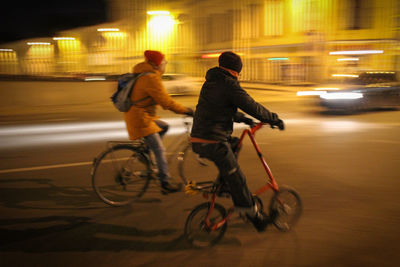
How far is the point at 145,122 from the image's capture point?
15.8 ft

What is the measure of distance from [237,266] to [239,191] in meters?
0.66

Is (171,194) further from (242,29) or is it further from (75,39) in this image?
(242,29)

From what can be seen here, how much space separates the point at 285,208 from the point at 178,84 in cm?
1699

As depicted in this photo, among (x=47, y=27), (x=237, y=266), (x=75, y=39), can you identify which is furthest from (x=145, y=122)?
(x=47, y=27)

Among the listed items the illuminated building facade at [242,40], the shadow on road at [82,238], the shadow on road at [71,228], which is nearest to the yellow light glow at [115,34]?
the illuminated building facade at [242,40]

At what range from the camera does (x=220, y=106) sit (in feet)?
11.4

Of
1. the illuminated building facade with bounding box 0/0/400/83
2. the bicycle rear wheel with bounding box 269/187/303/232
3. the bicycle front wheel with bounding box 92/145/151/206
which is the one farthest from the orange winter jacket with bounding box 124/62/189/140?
the illuminated building facade with bounding box 0/0/400/83

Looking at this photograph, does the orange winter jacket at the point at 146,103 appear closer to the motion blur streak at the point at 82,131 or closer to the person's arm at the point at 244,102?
the person's arm at the point at 244,102

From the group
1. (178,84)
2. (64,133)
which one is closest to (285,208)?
(64,133)

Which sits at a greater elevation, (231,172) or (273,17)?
(273,17)

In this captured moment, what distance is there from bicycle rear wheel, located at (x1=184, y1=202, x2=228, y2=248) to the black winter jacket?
72 cm

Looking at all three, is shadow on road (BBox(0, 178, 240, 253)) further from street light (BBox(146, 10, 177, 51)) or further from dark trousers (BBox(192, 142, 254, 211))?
street light (BBox(146, 10, 177, 51))

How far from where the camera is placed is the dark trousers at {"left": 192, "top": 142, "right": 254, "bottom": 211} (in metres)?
3.56

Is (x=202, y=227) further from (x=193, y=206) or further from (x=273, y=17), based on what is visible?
(x=273, y=17)
